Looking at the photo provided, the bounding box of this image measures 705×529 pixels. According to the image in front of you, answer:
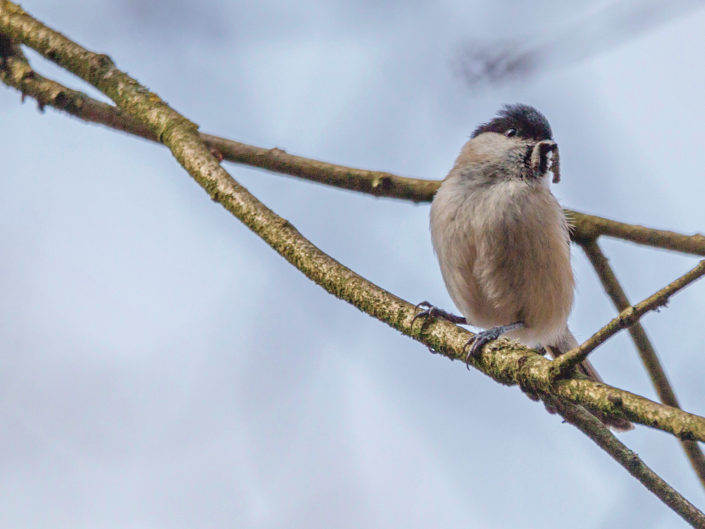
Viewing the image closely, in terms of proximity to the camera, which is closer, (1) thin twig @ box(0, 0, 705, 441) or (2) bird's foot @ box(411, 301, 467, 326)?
(1) thin twig @ box(0, 0, 705, 441)

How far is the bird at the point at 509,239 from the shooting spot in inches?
133

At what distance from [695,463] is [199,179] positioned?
82.8 inches

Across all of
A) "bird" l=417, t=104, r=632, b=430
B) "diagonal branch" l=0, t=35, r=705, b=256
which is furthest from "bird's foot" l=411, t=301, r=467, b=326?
"diagonal branch" l=0, t=35, r=705, b=256

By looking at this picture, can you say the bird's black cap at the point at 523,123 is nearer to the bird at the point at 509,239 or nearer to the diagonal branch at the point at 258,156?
the bird at the point at 509,239

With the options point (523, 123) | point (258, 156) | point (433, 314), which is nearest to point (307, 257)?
point (433, 314)

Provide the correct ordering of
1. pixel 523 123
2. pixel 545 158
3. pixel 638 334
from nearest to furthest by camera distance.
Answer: pixel 638 334, pixel 545 158, pixel 523 123

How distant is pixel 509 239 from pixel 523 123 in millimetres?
791

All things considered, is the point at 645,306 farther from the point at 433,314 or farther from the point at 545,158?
the point at 545,158

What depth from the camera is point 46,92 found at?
330 centimetres

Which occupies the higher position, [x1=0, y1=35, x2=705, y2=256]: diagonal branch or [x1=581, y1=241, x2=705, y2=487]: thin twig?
[x1=0, y1=35, x2=705, y2=256]: diagonal branch

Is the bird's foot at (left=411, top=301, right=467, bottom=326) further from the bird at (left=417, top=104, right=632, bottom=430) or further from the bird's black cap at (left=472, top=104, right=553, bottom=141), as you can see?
the bird's black cap at (left=472, top=104, right=553, bottom=141)

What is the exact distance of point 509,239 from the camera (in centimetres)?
335

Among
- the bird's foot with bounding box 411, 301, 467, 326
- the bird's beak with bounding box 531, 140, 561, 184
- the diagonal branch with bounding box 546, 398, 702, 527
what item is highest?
the bird's beak with bounding box 531, 140, 561, 184

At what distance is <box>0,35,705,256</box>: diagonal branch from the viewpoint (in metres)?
3.30
